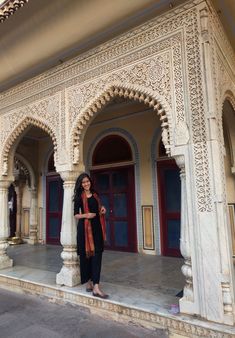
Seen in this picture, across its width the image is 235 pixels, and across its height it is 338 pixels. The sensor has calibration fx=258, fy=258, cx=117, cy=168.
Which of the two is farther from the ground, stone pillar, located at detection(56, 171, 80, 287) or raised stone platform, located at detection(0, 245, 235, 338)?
stone pillar, located at detection(56, 171, 80, 287)

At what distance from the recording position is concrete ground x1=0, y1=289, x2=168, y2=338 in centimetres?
245

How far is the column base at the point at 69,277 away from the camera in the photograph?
3277 mm

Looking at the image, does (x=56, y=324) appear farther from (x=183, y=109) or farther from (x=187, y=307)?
(x=183, y=109)

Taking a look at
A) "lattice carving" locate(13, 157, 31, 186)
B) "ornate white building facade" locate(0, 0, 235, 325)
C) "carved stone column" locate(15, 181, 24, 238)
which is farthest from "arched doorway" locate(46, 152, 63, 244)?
"ornate white building facade" locate(0, 0, 235, 325)

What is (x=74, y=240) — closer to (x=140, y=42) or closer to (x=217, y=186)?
(x=217, y=186)

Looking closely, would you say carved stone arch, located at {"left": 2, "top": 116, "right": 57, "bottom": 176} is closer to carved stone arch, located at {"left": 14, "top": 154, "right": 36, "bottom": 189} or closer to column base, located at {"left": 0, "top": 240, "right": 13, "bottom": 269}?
column base, located at {"left": 0, "top": 240, "right": 13, "bottom": 269}

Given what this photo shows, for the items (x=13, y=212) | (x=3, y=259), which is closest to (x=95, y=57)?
(x=3, y=259)

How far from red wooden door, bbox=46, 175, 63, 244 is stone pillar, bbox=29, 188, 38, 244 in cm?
35

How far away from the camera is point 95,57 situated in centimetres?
342

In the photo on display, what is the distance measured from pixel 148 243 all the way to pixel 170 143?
3014 millimetres

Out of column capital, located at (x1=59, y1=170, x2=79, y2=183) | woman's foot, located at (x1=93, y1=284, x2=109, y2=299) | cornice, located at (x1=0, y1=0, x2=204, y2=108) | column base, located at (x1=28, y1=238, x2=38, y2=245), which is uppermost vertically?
cornice, located at (x1=0, y1=0, x2=204, y2=108)

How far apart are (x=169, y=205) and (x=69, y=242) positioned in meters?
2.32

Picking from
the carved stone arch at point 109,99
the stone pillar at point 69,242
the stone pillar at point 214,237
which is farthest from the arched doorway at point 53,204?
the stone pillar at point 214,237

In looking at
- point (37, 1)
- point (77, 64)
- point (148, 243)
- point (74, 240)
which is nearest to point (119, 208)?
point (148, 243)
